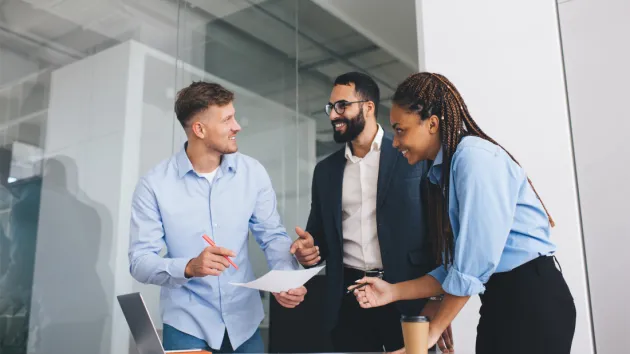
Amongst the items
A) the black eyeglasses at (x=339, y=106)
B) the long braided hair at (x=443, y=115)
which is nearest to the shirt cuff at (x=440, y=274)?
the long braided hair at (x=443, y=115)

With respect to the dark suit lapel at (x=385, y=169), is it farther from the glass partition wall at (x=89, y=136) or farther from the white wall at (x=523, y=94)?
the glass partition wall at (x=89, y=136)

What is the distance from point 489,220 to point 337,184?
113 centimetres

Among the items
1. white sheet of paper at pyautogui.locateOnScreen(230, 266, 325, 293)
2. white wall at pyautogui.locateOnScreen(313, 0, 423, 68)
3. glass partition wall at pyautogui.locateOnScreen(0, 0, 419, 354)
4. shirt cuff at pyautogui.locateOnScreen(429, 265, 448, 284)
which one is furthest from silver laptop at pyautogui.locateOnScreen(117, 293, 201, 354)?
white wall at pyautogui.locateOnScreen(313, 0, 423, 68)

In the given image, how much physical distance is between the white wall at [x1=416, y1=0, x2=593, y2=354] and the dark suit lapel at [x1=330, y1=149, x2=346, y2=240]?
79cm

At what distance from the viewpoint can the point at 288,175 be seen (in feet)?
14.0

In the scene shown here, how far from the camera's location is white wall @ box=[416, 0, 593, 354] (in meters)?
2.57

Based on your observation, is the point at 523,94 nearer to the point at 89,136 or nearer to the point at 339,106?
the point at 339,106

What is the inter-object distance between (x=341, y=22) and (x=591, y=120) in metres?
2.85

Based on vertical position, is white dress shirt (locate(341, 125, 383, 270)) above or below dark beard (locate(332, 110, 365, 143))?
below

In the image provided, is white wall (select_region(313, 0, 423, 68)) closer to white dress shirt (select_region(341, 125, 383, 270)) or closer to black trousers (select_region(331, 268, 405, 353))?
white dress shirt (select_region(341, 125, 383, 270))

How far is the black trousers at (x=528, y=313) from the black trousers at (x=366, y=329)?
858 millimetres

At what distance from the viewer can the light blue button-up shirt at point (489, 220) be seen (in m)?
1.34

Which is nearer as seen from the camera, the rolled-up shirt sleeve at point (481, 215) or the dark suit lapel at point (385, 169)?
the rolled-up shirt sleeve at point (481, 215)

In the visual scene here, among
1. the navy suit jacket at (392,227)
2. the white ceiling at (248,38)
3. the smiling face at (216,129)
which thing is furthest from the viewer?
the white ceiling at (248,38)
